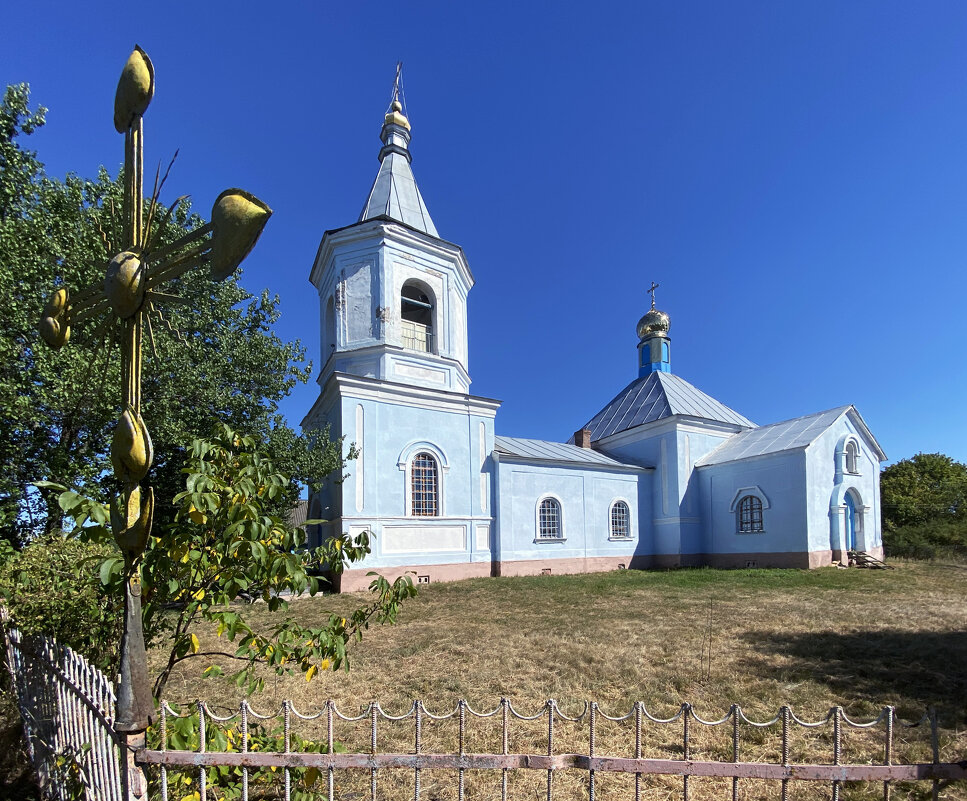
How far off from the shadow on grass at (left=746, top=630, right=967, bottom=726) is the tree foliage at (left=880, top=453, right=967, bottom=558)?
731 inches

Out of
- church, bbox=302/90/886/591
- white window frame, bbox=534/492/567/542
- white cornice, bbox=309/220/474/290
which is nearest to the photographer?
church, bbox=302/90/886/591

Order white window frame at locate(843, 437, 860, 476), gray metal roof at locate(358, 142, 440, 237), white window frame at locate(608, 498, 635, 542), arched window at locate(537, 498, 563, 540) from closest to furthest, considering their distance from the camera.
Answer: gray metal roof at locate(358, 142, 440, 237) < arched window at locate(537, 498, 563, 540) < white window frame at locate(843, 437, 860, 476) < white window frame at locate(608, 498, 635, 542)

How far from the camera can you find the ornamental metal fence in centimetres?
234

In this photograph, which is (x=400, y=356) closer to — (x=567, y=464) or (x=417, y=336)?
(x=417, y=336)

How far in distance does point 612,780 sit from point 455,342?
13235 millimetres

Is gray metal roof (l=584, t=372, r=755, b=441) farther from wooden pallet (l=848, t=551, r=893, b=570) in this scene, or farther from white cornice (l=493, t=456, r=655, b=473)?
wooden pallet (l=848, t=551, r=893, b=570)

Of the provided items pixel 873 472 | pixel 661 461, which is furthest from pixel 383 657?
pixel 873 472

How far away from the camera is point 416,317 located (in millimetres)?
16578

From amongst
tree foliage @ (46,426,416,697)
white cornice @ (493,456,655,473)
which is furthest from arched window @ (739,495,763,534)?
tree foliage @ (46,426,416,697)

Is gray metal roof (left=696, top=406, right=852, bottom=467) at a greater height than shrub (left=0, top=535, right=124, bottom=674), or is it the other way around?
gray metal roof (left=696, top=406, right=852, bottom=467)

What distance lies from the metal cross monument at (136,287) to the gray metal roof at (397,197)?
44.3ft

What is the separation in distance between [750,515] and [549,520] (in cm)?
732

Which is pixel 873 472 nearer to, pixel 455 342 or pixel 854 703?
pixel 455 342

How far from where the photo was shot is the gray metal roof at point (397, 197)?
15367mm
